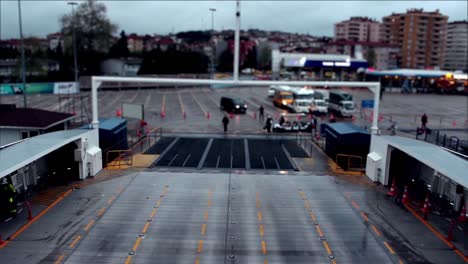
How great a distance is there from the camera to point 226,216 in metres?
14.2

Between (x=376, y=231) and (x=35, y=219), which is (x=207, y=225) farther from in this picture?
(x=35, y=219)

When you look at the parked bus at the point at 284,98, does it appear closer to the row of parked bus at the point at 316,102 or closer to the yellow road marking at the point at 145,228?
the row of parked bus at the point at 316,102

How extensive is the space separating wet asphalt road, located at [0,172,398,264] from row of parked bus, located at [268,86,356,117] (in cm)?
2515

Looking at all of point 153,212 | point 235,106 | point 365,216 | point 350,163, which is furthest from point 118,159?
point 235,106

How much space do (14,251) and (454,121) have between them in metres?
40.2

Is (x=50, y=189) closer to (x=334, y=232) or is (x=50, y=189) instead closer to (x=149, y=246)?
(x=149, y=246)

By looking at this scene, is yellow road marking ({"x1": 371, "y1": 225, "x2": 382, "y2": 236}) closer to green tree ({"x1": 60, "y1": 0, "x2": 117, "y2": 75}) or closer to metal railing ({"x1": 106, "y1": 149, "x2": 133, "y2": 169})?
metal railing ({"x1": 106, "y1": 149, "x2": 133, "y2": 169})

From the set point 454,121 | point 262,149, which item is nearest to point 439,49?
point 454,121

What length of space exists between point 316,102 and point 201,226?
32.6 m

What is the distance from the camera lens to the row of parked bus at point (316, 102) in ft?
139

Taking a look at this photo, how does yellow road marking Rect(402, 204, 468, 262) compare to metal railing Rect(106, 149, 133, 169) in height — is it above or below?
below

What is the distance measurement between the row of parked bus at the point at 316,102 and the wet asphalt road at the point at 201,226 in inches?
990

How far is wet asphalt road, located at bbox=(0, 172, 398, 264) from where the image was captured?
11.3 metres

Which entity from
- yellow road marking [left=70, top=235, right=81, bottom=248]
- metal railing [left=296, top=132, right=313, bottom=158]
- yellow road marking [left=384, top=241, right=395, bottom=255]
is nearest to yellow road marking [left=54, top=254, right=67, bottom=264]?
yellow road marking [left=70, top=235, right=81, bottom=248]
